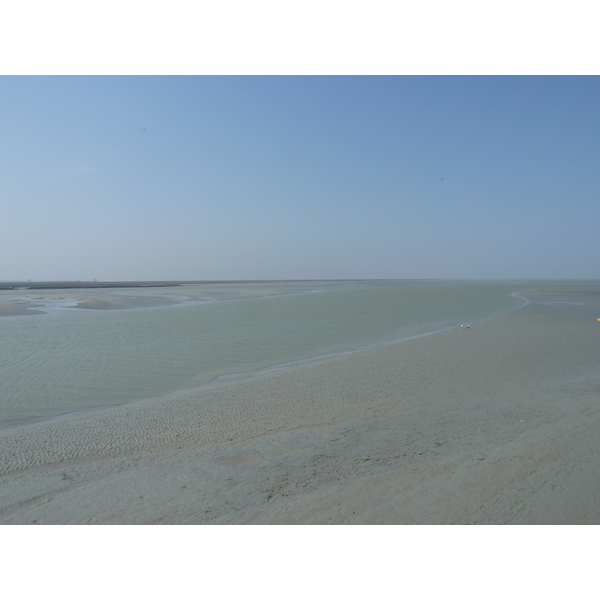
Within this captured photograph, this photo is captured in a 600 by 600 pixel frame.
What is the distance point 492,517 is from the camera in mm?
3824

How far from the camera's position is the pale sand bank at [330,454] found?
409 cm

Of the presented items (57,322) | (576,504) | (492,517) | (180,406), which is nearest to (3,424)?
(180,406)

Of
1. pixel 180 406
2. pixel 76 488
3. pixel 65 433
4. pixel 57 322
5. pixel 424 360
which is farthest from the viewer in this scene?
pixel 57 322

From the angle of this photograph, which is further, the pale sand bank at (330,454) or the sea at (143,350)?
the sea at (143,350)

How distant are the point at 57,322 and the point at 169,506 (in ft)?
67.2

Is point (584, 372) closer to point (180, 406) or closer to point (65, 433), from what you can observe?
point (180, 406)

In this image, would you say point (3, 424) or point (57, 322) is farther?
point (57, 322)

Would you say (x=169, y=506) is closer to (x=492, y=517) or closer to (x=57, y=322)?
(x=492, y=517)

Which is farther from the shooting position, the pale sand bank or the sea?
the sea

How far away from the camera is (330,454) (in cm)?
541

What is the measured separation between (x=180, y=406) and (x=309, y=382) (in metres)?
2.64

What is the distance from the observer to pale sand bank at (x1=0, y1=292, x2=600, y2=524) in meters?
4.09

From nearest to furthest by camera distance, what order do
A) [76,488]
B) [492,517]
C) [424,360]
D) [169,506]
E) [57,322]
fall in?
[492,517], [169,506], [76,488], [424,360], [57,322]

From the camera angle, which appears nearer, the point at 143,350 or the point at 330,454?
the point at 330,454
